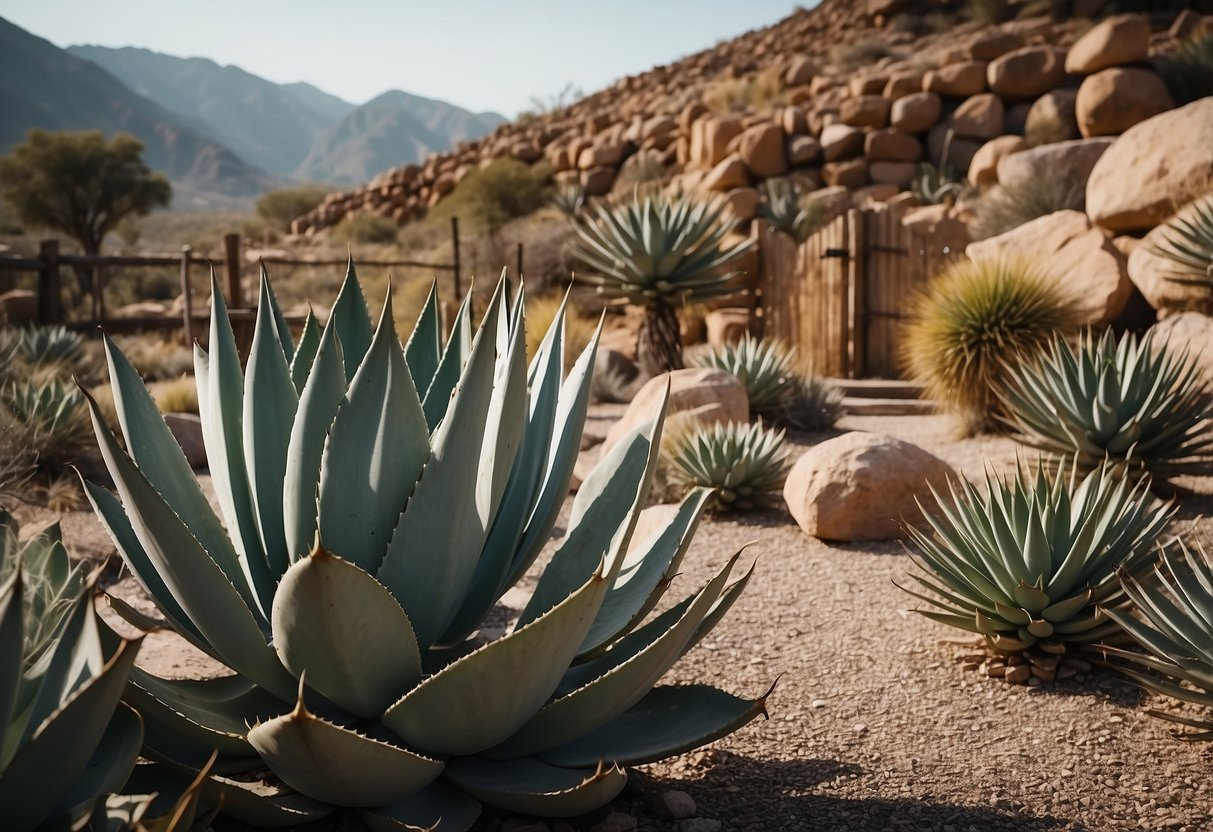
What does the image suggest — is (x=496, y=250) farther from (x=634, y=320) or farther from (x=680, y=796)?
(x=680, y=796)

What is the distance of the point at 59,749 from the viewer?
1622 mm

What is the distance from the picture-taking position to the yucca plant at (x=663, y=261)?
9.98m

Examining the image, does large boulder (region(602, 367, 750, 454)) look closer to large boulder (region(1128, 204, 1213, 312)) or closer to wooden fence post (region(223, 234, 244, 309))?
large boulder (region(1128, 204, 1213, 312))

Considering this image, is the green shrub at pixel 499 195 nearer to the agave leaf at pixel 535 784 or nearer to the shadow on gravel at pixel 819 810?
the shadow on gravel at pixel 819 810

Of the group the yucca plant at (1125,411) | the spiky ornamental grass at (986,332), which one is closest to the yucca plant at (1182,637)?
the yucca plant at (1125,411)

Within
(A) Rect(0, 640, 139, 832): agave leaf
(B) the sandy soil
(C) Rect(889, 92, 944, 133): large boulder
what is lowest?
(B) the sandy soil

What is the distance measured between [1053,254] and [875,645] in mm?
7000

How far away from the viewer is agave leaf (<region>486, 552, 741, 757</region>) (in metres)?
2.20

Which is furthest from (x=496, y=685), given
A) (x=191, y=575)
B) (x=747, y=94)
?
(x=747, y=94)

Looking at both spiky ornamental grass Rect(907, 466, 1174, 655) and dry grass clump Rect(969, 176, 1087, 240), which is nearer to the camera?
spiky ornamental grass Rect(907, 466, 1174, 655)

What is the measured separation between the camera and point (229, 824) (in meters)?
2.40

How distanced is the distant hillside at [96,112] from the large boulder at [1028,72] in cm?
12192

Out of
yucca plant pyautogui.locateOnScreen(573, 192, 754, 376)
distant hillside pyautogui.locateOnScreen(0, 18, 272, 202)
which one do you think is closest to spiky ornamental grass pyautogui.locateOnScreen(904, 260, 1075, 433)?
yucca plant pyautogui.locateOnScreen(573, 192, 754, 376)

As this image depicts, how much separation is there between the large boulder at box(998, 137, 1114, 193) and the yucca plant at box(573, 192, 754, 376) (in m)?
5.49
